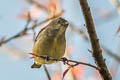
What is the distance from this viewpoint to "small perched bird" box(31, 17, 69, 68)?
282cm

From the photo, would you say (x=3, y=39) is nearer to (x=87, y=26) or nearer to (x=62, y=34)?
(x=62, y=34)

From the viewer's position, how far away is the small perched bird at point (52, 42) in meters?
2.82

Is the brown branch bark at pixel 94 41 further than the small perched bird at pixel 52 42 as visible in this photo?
No

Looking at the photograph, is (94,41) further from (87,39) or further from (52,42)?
(87,39)

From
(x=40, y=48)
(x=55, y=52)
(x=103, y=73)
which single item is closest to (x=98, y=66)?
(x=103, y=73)

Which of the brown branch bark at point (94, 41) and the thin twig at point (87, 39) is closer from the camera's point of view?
A: the brown branch bark at point (94, 41)

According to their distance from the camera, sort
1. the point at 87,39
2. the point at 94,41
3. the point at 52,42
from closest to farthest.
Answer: the point at 94,41 < the point at 52,42 < the point at 87,39

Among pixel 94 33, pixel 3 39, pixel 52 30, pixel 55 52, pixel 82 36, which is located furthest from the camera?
pixel 82 36

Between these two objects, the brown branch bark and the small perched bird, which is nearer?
the brown branch bark

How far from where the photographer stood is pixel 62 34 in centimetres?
295

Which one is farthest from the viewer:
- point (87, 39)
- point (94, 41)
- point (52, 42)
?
point (87, 39)

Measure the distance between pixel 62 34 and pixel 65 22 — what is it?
0.44 ft

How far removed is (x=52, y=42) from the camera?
2848mm

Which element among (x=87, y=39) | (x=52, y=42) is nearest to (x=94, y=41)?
(x=52, y=42)
